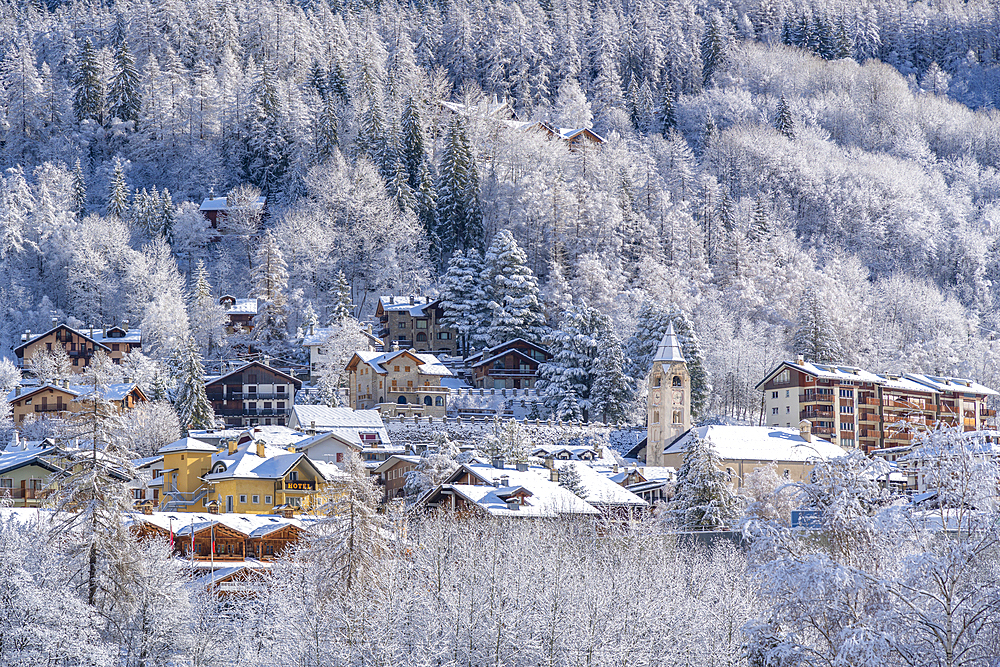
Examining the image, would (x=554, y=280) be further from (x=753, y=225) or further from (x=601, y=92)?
(x=601, y=92)

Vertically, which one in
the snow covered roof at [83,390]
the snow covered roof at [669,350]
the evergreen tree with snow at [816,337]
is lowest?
the evergreen tree with snow at [816,337]

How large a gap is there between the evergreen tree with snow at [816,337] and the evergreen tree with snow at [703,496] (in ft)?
131

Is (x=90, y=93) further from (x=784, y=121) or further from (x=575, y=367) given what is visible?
(x=784, y=121)

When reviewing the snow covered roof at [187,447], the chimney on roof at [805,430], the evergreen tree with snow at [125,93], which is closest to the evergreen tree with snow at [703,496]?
the chimney on roof at [805,430]

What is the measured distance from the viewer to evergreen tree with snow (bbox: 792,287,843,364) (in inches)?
3716

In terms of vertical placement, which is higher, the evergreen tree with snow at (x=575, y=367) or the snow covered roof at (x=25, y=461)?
the snow covered roof at (x=25, y=461)

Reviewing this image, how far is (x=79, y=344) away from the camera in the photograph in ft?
322

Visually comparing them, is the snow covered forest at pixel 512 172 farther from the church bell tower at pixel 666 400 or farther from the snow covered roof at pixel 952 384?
the church bell tower at pixel 666 400

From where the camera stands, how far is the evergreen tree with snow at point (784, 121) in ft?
463

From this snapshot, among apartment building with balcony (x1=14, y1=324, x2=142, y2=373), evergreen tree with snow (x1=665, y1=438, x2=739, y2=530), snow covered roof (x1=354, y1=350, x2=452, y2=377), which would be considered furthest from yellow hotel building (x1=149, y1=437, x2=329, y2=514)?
apartment building with balcony (x1=14, y1=324, x2=142, y2=373)

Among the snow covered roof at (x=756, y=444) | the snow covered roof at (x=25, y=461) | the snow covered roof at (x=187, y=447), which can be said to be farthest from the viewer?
the snow covered roof at (x=756, y=444)

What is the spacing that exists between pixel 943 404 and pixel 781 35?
287 feet

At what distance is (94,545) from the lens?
138ft

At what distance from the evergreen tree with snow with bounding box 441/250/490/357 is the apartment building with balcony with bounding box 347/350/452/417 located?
6.88m
